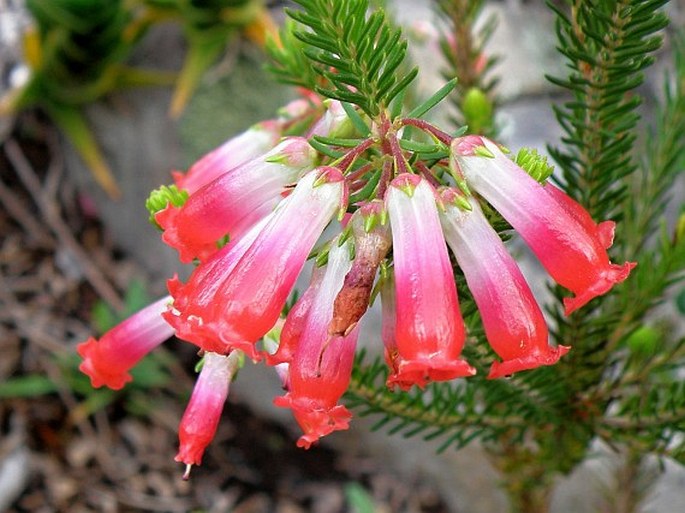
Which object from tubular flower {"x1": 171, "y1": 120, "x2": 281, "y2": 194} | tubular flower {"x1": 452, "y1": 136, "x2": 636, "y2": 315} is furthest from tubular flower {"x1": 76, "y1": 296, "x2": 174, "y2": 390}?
tubular flower {"x1": 452, "y1": 136, "x2": 636, "y2": 315}

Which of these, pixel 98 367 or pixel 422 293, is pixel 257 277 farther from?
pixel 98 367

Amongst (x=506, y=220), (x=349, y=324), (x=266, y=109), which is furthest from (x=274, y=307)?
(x=266, y=109)

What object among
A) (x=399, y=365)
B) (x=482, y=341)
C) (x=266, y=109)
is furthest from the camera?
(x=266, y=109)

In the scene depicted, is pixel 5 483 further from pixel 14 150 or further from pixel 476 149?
pixel 476 149

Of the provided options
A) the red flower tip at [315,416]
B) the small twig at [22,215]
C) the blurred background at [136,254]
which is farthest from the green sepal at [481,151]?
the small twig at [22,215]

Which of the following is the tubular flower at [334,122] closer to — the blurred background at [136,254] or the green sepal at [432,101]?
the green sepal at [432,101]

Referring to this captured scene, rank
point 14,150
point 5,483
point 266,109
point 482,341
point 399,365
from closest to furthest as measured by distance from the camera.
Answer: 1. point 399,365
2. point 482,341
3. point 5,483
4. point 266,109
5. point 14,150

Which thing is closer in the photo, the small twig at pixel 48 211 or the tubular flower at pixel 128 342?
the tubular flower at pixel 128 342
